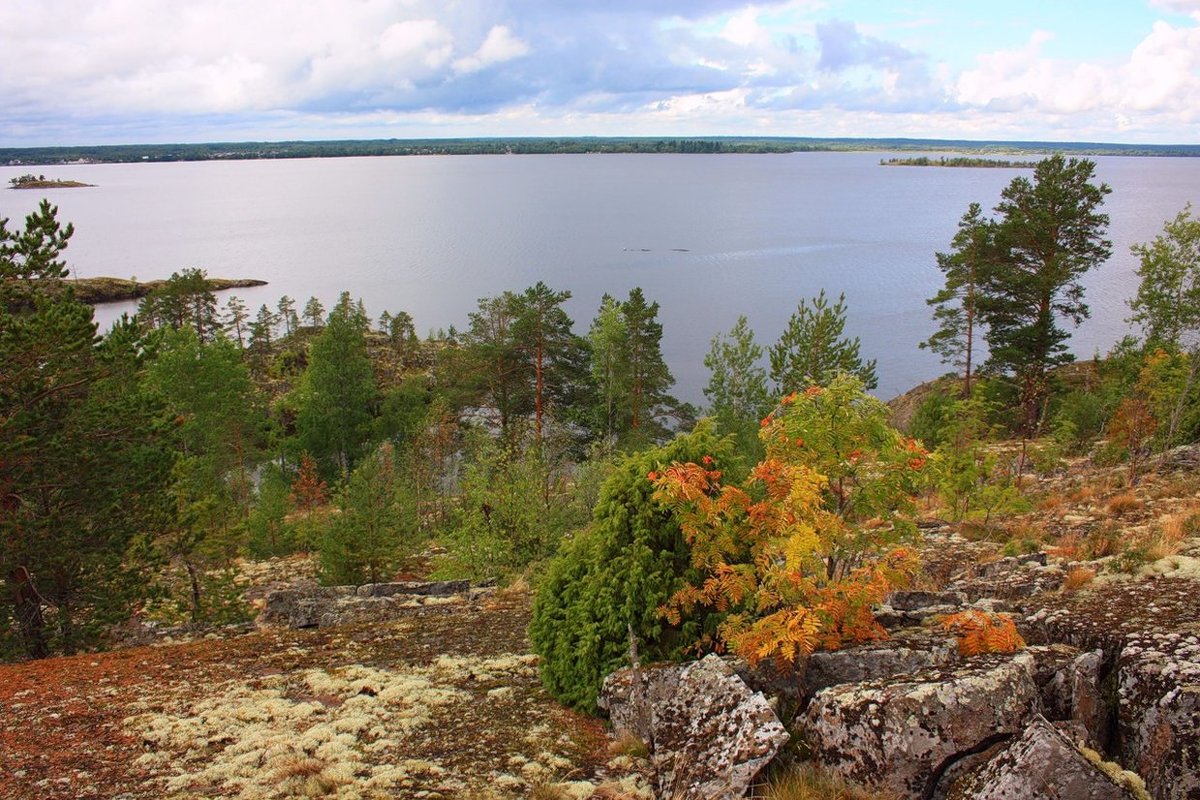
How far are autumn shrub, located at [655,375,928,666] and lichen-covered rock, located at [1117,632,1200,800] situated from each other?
2.03 m

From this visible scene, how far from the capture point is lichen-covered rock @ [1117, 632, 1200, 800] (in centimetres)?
577

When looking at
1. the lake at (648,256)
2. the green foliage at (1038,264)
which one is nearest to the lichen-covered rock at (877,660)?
the green foliage at (1038,264)

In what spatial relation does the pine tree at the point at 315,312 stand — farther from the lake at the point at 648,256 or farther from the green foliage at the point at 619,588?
the green foliage at the point at 619,588

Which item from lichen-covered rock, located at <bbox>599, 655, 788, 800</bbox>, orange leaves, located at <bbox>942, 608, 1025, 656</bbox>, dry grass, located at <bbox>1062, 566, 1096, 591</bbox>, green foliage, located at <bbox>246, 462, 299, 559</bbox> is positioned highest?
orange leaves, located at <bbox>942, 608, 1025, 656</bbox>

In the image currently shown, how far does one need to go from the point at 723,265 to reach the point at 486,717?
84791mm

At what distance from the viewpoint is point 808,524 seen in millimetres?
7512

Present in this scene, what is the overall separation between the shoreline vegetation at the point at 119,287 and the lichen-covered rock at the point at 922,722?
3678 inches

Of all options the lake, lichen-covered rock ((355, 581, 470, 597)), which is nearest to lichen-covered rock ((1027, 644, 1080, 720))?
lichen-covered rock ((355, 581, 470, 597))

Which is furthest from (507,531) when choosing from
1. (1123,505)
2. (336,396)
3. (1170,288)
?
(1170,288)

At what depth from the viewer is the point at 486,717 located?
9117 mm

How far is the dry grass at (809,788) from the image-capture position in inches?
246

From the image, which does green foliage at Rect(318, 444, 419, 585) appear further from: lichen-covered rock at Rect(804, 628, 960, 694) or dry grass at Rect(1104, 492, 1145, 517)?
dry grass at Rect(1104, 492, 1145, 517)

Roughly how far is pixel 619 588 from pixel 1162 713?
17.4 feet

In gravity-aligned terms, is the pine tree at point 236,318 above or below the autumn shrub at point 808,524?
below
